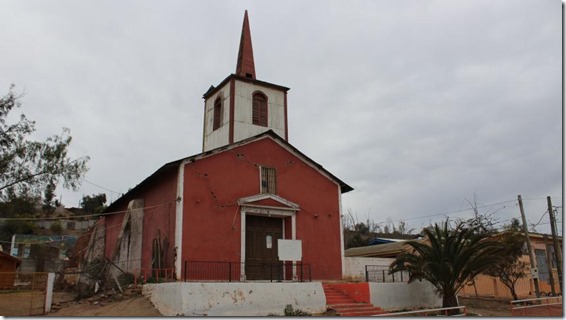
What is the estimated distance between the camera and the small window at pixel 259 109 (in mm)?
26016

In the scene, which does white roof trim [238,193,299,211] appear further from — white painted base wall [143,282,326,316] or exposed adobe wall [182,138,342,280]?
white painted base wall [143,282,326,316]

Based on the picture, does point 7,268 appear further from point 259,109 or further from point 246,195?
point 246,195

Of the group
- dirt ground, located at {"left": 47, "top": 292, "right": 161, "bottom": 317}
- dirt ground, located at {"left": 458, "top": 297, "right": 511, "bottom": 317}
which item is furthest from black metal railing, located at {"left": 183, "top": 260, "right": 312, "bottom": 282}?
dirt ground, located at {"left": 458, "top": 297, "right": 511, "bottom": 317}

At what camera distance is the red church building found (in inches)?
784

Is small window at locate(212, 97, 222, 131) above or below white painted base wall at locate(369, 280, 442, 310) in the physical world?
above

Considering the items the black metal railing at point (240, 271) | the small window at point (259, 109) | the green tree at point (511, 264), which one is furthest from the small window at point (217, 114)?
the green tree at point (511, 264)

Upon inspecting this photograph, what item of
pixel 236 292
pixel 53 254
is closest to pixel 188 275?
pixel 236 292

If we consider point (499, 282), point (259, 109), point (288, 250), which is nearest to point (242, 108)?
point (259, 109)

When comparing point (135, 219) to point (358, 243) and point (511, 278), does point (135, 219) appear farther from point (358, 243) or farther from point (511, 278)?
point (358, 243)

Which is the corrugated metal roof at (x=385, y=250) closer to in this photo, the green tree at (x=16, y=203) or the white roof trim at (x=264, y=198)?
the white roof trim at (x=264, y=198)

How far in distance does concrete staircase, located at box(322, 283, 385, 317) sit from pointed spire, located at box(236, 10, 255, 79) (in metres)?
13.7

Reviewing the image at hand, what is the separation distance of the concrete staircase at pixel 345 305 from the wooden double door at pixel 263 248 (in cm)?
307

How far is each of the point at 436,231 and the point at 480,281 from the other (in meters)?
11.9

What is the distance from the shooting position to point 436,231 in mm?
19438
